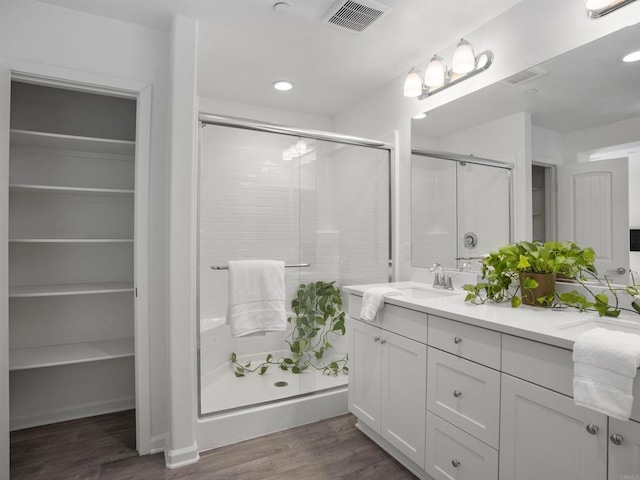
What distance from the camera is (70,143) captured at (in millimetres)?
2371

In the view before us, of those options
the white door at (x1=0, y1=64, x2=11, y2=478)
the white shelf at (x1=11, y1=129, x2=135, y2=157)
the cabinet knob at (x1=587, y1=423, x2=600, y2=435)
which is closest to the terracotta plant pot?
the cabinet knob at (x1=587, y1=423, x2=600, y2=435)

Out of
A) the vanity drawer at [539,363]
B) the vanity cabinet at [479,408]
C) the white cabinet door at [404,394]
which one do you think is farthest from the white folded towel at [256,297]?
the vanity drawer at [539,363]

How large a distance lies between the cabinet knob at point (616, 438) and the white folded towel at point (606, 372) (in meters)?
0.11

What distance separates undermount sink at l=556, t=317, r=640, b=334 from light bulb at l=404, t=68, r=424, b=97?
163cm

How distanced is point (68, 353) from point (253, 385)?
46.9 inches

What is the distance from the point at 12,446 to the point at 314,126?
3305 mm

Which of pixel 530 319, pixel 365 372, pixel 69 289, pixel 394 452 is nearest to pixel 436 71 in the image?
pixel 530 319

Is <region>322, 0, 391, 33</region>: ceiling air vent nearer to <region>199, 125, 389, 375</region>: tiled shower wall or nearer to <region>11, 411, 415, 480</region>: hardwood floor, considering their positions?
<region>199, 125, 389, 375</region>: tiled shower wall

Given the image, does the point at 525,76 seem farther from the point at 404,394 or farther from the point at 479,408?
the point at 404,394

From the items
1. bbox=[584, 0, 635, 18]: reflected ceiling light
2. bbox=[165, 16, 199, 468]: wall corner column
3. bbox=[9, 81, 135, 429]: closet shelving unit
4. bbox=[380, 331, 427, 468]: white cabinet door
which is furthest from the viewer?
bbox=[9, 81, 135, 429]: closet shelving unit

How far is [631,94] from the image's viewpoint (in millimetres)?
1528

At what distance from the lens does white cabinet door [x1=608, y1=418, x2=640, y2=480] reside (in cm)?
102

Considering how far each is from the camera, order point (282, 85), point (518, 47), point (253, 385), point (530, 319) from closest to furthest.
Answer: point (530, 319) → point (518, 47) → point (253, 385) → point (282, 85)

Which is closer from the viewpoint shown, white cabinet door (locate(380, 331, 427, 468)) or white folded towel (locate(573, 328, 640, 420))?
white folded towel (locate(573, 328, 640, 420))
